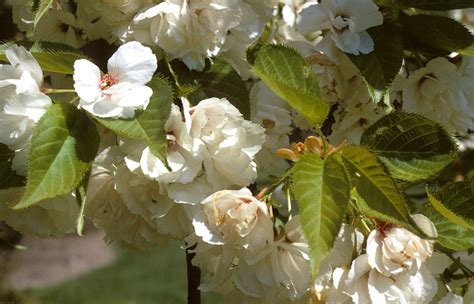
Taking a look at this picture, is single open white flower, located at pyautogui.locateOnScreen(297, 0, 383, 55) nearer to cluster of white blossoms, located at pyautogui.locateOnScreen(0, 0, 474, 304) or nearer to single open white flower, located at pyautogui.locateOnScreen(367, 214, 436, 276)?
cluster of white blossoms, located at pyautogui.locateOnScreen(0, 0, 474, 304)

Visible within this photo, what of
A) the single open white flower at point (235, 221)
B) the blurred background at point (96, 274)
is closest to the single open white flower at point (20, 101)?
→ the single open white flower at point (235, 221)

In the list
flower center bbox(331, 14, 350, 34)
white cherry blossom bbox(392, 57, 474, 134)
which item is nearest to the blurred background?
white cherry blossom bbox(392, 57, 474, 134)

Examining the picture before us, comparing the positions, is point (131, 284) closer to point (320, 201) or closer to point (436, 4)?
point (436, 4)

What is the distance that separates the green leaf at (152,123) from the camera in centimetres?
102

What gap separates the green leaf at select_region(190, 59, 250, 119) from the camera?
1.24 metres

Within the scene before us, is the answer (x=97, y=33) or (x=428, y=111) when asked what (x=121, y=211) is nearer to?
(x=97, y=33)

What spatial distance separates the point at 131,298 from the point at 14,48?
553cm

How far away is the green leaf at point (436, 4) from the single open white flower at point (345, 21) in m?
0.05

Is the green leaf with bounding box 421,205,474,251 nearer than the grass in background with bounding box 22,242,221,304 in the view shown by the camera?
Yes

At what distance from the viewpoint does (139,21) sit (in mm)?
1176

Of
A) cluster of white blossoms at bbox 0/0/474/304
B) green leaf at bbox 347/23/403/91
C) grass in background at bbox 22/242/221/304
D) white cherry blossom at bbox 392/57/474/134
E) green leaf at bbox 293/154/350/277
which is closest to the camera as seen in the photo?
green leaf at bbox 293/154/350/277

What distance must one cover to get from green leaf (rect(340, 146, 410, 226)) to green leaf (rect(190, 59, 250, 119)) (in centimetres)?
23

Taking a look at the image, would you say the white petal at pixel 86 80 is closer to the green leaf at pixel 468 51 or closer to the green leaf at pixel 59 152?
the green leaf at pixel 59 152

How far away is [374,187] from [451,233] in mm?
172
